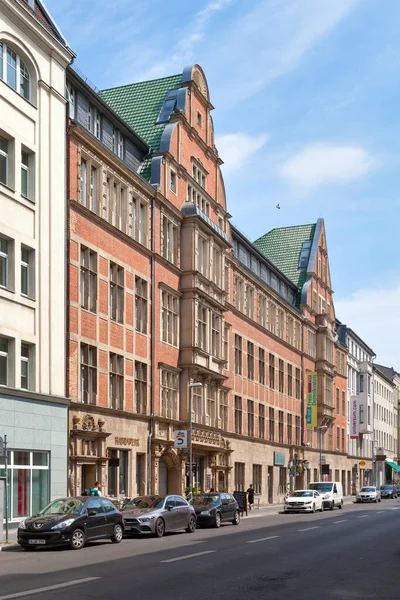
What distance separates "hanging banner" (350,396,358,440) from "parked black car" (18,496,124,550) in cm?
7159

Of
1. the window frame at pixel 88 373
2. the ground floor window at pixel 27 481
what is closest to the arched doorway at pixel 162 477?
the window frame at pixel 88 373

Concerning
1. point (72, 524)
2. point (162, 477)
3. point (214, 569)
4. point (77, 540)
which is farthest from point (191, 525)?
point (214, 569)

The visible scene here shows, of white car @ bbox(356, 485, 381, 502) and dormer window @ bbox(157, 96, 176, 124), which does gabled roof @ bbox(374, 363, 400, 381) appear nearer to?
white car @ bbox(356, 485, 381, 502)

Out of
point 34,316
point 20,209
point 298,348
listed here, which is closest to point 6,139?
point 20,209

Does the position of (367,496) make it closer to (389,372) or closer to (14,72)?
(14,72)

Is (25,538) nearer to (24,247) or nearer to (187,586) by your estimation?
(187,586)

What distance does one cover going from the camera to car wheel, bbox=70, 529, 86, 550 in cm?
Result: 2398

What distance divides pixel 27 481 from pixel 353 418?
69.1 metres

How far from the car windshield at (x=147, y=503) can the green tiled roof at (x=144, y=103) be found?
2108cm

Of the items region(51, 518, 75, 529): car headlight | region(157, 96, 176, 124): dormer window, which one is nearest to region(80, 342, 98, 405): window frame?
region(51, 518, 75, 529): car headlight

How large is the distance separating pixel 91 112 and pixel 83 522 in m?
20.6

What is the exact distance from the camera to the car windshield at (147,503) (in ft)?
97.5

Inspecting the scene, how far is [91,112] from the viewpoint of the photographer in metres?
39.7

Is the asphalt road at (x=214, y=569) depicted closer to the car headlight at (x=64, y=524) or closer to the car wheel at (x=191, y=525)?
the car headlight at (x=64, y=524)
